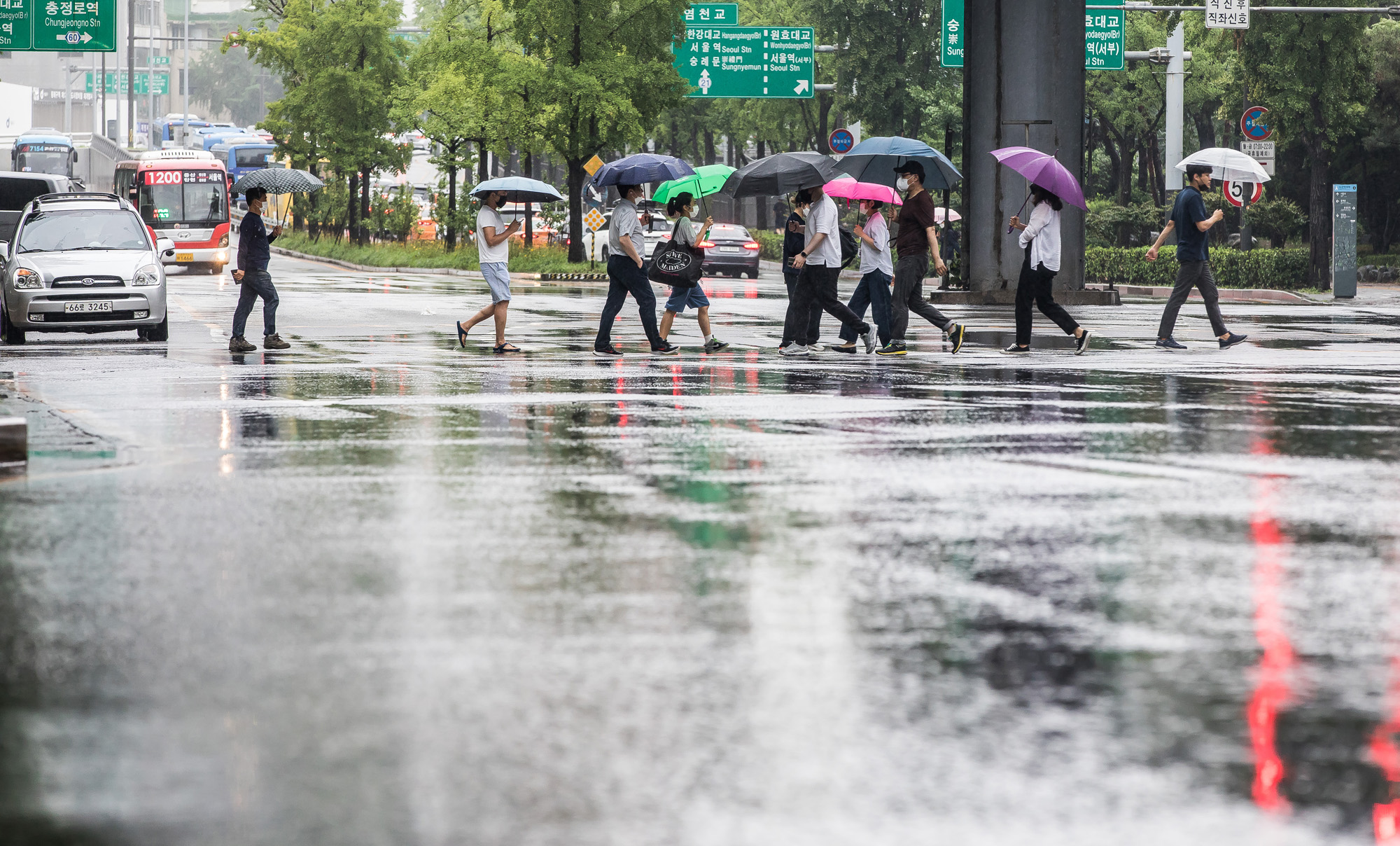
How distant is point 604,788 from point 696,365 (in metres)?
13.4

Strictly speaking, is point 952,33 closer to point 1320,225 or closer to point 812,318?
point 1320,225

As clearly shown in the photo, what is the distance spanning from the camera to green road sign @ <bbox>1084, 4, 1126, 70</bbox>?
44.4 meters

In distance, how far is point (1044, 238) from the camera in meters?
18.4

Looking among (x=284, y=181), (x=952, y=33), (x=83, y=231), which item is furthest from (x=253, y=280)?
(x=284, y=181)

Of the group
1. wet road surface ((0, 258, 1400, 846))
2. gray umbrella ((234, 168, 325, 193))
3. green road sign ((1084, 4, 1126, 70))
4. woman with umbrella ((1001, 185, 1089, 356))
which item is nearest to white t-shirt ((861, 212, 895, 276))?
woman with umbrella ((1001, 185, 1089, 356))

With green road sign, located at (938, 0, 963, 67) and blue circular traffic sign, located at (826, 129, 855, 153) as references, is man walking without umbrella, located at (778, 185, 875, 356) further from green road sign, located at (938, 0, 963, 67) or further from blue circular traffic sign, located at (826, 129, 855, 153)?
blue circular traffic sign, located at (826, 129, 855, 153)

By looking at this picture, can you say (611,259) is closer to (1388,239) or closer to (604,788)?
(604,788)

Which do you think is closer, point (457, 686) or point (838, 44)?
point (457, 686)

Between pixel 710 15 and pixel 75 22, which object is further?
pixel 710 15

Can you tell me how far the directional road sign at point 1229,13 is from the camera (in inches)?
1510

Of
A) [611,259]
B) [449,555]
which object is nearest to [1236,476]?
[449,555]

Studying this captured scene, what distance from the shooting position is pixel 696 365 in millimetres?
17703

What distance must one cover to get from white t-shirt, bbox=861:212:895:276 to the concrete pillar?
11156 millimetres

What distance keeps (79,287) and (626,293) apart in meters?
7.66
